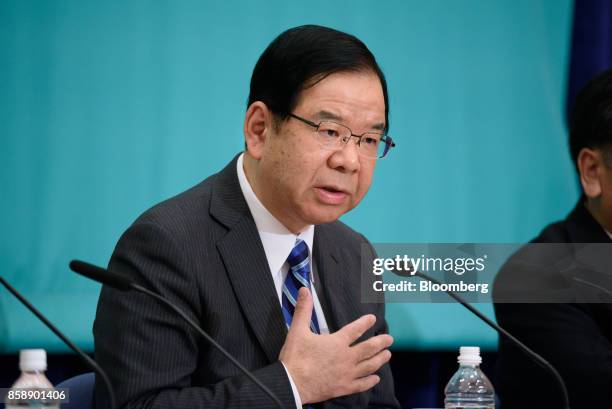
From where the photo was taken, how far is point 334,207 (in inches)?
82.9

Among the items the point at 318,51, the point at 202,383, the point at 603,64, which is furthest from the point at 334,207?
A: the point at 603,64

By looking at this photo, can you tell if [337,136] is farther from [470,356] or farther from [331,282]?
[470,356]

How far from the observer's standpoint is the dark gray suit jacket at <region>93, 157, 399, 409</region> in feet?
5.95

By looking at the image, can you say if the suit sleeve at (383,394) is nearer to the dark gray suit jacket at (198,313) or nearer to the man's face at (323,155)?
the dark gray suit jacket at (198,313)

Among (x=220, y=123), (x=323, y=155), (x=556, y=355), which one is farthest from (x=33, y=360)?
(x=220, y=123)

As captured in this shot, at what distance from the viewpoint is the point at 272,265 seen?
83.4 inches

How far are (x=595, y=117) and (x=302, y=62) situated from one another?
1067 millimetres

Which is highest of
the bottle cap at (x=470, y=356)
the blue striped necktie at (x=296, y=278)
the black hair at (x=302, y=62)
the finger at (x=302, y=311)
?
the black hair at (x=302, y=62)

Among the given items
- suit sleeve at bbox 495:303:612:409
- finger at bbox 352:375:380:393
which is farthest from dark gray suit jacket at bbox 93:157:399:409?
suit sleeve at bbox 495:303:612:409

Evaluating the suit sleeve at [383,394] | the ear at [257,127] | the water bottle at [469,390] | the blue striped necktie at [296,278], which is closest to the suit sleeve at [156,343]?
the blue striped necktie at [296,278]

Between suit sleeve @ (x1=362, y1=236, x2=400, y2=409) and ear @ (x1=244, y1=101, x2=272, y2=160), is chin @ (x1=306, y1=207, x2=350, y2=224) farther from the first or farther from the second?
suit sleeve @ (x1=362, y1=236, x2=400, y2=409)

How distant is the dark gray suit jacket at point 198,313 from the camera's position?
181 cm

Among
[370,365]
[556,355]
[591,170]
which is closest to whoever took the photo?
[370,365]

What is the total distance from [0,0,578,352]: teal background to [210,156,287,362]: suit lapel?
116 centimetres
